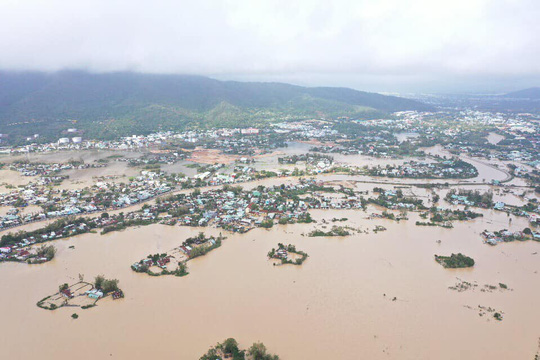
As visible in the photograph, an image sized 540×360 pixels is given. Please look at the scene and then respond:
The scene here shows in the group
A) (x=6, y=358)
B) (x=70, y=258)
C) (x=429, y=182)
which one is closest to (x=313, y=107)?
(x=429, y=182)

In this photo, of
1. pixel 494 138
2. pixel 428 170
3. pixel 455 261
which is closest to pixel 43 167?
pixel 455 261

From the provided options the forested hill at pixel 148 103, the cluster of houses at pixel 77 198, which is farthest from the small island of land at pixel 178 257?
the forested hill at pixel 148 103

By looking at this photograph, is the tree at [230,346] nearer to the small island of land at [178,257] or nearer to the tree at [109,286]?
the small island of land at [178,257]

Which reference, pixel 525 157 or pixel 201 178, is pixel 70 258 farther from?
pixel 525 157

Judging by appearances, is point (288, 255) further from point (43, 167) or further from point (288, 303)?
point (43, 167)

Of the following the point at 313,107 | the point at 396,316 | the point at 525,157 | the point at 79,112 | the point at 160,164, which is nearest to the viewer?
the point at 396,316

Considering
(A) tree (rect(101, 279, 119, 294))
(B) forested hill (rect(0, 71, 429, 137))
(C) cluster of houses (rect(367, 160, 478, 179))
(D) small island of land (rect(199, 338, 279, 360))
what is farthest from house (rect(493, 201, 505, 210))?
(B) forested hill (rect(0, 71, 429, 137))

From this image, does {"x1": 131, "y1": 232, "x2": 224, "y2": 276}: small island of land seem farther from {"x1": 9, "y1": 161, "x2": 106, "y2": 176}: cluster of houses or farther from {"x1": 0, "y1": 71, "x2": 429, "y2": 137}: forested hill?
{"x1": 0, "y1": 71, "x2": 429, "y2": 137}: forested hill
